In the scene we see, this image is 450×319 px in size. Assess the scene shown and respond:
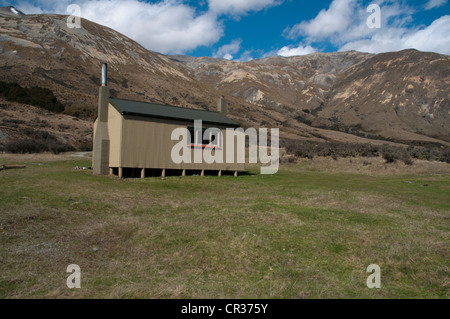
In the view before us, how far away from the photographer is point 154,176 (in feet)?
69.4

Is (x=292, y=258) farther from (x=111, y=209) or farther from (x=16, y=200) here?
(x=16, y=200)

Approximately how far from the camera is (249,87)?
154m

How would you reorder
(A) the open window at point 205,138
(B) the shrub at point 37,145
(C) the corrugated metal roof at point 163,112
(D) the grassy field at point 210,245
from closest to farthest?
(D) the grassy field at point 210,245, (C) the corrugated metal roof at point 163,112, (A) the open window at point 205,138, (B) the shrub at point 37,145

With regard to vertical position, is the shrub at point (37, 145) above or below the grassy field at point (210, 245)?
above

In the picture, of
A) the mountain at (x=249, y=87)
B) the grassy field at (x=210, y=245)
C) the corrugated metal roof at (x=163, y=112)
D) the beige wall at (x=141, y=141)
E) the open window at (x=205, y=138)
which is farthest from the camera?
the mountain at (x=249, y=87)

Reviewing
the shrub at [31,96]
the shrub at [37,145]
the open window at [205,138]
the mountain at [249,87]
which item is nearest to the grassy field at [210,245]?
the open window at [205,138]

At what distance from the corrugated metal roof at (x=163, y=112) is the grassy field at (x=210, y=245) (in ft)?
20.7

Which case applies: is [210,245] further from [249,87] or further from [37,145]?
[249,87]

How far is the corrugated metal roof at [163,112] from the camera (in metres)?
19.8

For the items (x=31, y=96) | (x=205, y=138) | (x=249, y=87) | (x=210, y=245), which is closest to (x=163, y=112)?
(x=205, y=138)

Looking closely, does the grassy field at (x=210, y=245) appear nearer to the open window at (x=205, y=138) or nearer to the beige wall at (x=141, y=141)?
the beige wall at (x=141, y=141)

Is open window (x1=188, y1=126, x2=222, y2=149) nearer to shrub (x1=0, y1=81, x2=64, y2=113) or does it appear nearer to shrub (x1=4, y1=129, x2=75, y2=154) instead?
shrub (x1=4, y1=129, x2=75, y2=154)

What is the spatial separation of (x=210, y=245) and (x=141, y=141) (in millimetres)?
13199
